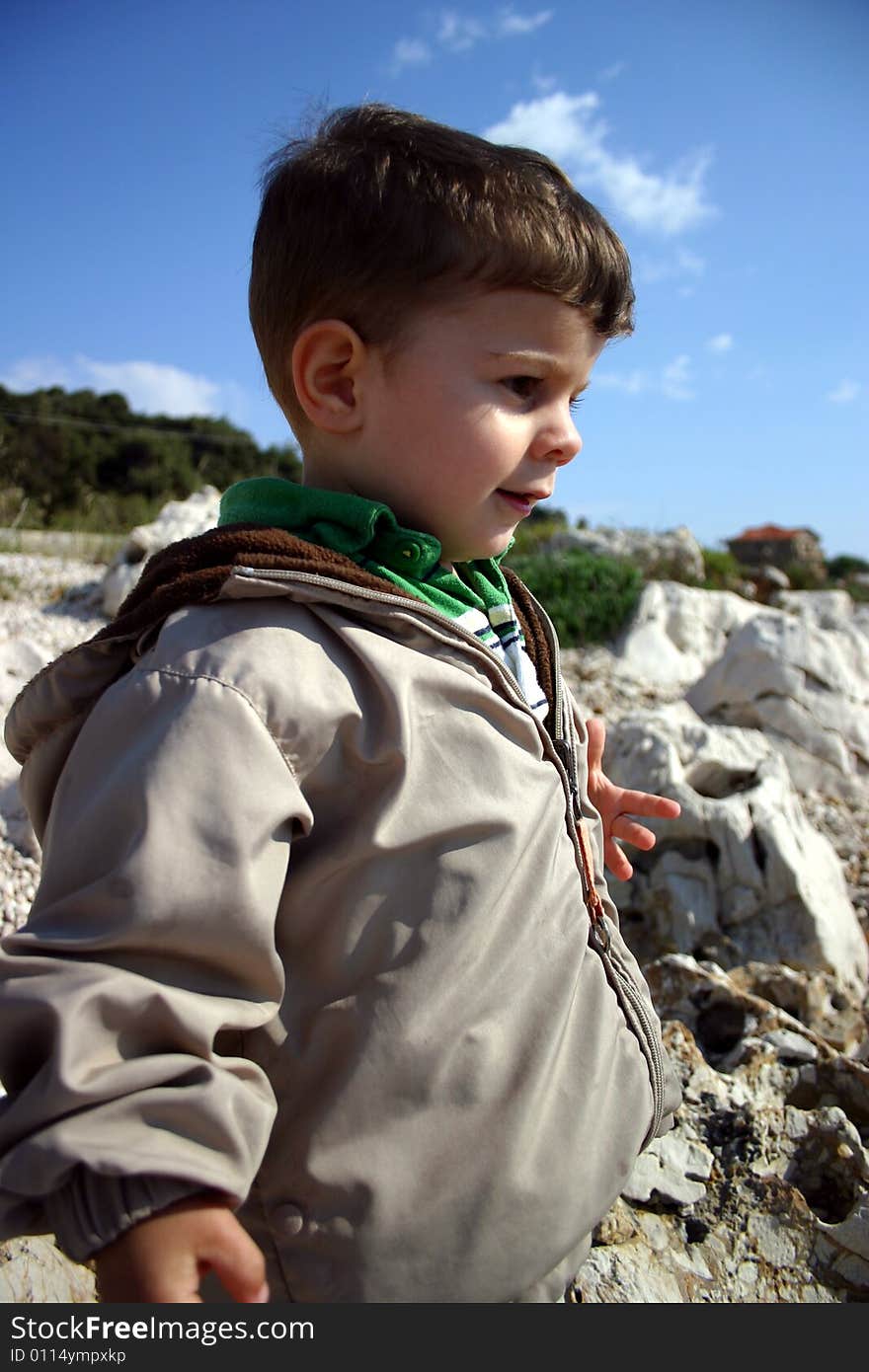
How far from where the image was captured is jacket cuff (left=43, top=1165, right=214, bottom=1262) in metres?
0.98

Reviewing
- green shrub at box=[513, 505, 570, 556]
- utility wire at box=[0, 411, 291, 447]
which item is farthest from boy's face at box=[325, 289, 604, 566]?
utility wire at box=[0, 411, 291, 447]

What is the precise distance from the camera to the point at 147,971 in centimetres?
108

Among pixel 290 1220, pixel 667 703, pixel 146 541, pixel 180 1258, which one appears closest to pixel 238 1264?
pixel 180 1258

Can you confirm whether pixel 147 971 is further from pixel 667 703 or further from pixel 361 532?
pixel 667 703

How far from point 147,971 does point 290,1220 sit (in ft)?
1.26

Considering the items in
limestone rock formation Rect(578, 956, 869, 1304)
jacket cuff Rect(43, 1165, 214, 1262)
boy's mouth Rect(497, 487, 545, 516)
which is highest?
boy's mouth Rect(497, 487, 545, 516)

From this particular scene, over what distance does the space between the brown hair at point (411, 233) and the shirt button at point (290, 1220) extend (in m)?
1.18

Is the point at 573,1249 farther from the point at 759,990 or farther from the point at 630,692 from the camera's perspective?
the point at 630,692

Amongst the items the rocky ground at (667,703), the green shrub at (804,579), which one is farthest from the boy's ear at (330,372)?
the green shrub at (804,579)

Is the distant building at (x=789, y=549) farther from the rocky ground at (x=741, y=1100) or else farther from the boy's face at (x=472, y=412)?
the boy's face at (x=472, y=412)

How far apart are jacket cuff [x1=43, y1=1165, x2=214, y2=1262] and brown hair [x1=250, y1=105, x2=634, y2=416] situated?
1130 mm

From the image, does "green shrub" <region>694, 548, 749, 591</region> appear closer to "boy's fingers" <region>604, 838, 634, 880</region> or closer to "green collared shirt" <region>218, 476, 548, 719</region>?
"boy's fingers" <region>604, 838, 634, 880</region>

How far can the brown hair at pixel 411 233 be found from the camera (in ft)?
4.62

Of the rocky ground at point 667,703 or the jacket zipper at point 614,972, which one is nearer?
the jacket zipper at point 614,972
